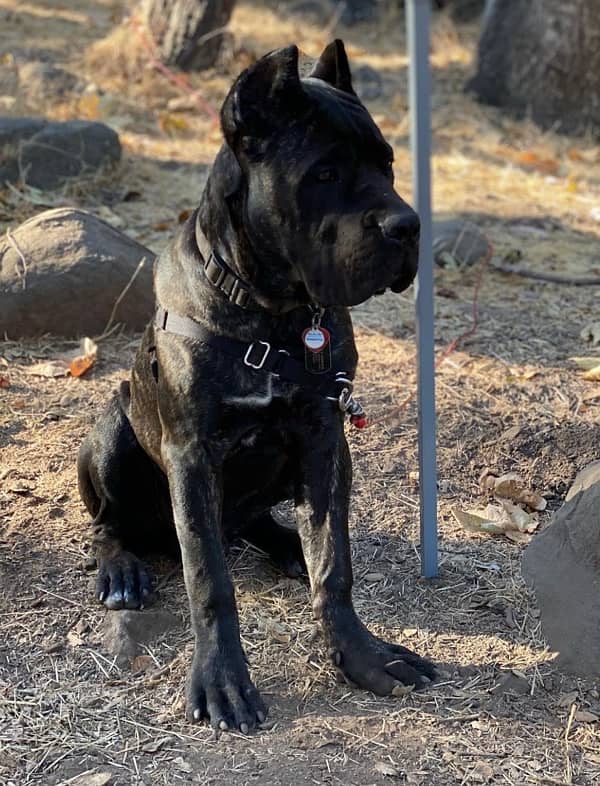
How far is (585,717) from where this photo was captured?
3.22 meters

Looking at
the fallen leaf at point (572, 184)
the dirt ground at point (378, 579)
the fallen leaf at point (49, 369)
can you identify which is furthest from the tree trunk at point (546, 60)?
the fallen leaf at point (49, 369)

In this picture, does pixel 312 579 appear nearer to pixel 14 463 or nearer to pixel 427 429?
pixel 427 429

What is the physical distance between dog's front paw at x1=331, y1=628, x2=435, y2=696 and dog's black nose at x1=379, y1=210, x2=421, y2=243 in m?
1.18

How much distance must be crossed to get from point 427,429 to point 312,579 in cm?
59

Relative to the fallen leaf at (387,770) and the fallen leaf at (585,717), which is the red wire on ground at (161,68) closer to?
the fallen leaf at (585,717)

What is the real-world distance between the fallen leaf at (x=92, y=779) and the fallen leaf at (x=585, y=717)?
4.19 feet

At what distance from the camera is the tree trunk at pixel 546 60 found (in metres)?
8.88

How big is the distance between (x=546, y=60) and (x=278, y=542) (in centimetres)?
631

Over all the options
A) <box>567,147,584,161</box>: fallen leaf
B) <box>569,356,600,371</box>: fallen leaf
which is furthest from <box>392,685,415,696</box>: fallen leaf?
<box>567,147,584,161</box>: fallen leaf

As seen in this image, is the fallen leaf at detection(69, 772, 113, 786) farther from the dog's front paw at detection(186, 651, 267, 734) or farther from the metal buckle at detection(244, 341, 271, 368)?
the metal buckle at detection(244, 341, 271, 368)

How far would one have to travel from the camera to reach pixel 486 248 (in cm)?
682

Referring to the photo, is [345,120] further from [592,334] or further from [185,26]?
[185,26]

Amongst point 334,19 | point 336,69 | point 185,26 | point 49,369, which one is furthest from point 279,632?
point 334,19

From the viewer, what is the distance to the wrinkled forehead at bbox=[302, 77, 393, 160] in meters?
2.98
